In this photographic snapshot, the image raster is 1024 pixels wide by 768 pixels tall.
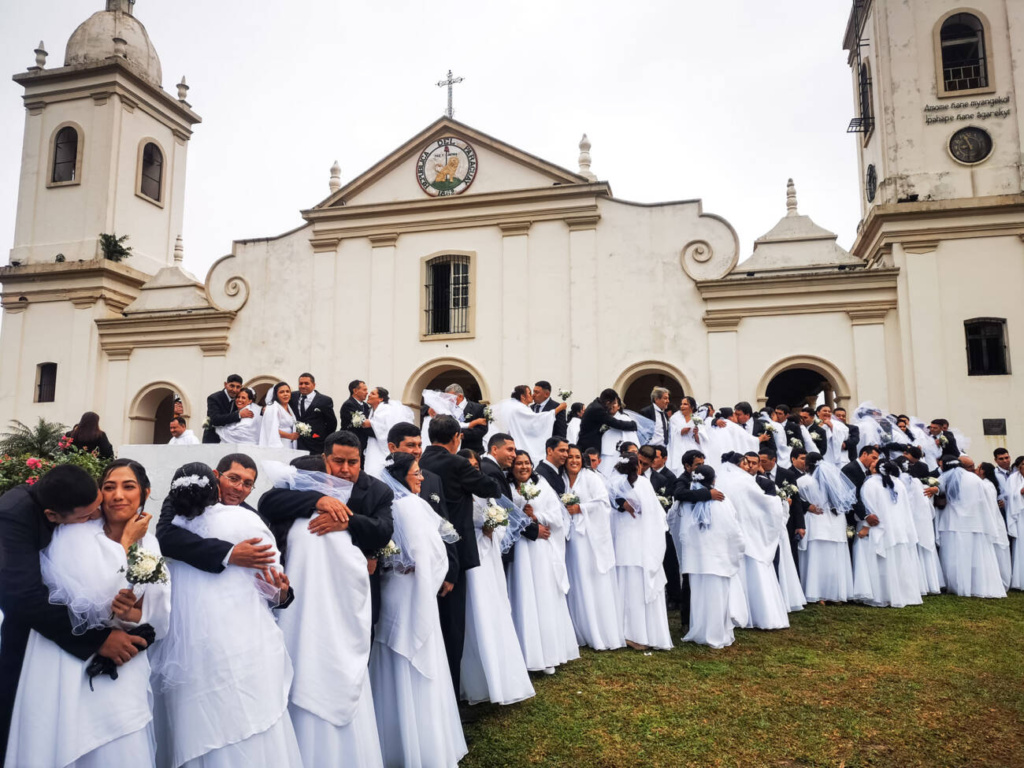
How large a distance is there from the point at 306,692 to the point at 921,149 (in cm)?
1952

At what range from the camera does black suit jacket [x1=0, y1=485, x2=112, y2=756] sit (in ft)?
9.92

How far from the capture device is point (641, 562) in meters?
7.93

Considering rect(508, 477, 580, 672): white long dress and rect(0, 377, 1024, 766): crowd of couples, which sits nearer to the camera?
rect(0, 377, 1024, 766): crowd of couples

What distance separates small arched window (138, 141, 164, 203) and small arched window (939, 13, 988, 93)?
22.4 meters

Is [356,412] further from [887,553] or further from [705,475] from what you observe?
[887,553]

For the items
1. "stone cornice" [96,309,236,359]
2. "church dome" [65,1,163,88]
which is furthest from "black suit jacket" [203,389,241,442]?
"church dome" [65,1,163,88]

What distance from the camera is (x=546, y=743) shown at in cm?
497

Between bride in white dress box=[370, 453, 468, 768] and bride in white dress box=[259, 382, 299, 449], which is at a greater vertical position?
bride in white dress box=[259, 382, 299, 449]

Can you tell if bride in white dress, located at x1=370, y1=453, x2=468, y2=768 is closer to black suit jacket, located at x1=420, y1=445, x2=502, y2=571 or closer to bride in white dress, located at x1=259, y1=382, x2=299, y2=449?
black suit jacket, located at x1=420, y1=445, x2=502, y2=571

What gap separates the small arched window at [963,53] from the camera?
61.1 feet

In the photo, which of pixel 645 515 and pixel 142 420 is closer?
pixel 645 515

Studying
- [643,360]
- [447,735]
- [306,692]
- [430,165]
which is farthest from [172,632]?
[430,165]

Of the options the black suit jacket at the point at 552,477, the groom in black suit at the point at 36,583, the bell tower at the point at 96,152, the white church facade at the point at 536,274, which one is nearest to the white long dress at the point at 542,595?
the black suit jacket at the point at 552,477

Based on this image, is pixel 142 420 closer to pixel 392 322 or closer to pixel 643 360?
pixel 392 322
